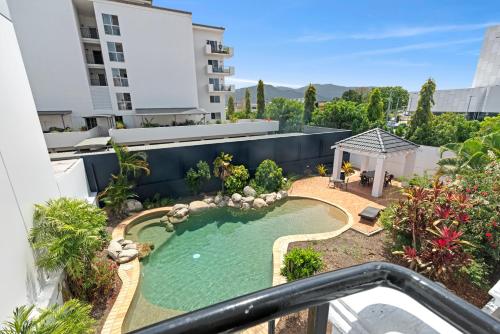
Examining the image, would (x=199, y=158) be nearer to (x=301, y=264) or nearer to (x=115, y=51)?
(x=301, y=264)

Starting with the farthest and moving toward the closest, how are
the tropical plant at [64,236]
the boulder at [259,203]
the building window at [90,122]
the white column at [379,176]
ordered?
the building window at [90,122]
the white column at [379,176]
the boulder at [259,203]
the tropical plant at [64,236]

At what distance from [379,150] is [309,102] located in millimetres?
15292

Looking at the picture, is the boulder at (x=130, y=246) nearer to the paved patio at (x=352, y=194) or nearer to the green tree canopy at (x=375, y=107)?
the paved patio at (x=352, y=194)

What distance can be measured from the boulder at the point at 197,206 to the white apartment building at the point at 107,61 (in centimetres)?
1231

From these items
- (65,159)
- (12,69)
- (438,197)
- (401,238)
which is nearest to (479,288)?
(401,238)

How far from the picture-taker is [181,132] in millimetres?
18812

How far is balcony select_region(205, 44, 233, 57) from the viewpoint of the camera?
82.5 ft

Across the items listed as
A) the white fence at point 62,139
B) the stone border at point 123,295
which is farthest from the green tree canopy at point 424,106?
the white fence at point 62,139

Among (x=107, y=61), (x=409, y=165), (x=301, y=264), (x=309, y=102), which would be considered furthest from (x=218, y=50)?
(x=301, y=264)

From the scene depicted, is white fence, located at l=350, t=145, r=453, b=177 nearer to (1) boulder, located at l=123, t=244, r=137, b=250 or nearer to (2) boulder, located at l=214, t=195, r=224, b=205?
(2) boulder, located at l=214, t=195, r=224, b=205

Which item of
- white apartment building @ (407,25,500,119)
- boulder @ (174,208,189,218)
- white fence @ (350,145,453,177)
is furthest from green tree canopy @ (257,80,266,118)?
white apartment building @ (407,25,500,119)

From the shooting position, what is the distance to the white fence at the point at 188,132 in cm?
1727

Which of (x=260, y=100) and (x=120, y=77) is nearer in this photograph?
(x=120, y=77)

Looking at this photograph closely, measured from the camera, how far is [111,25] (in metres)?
19.8
